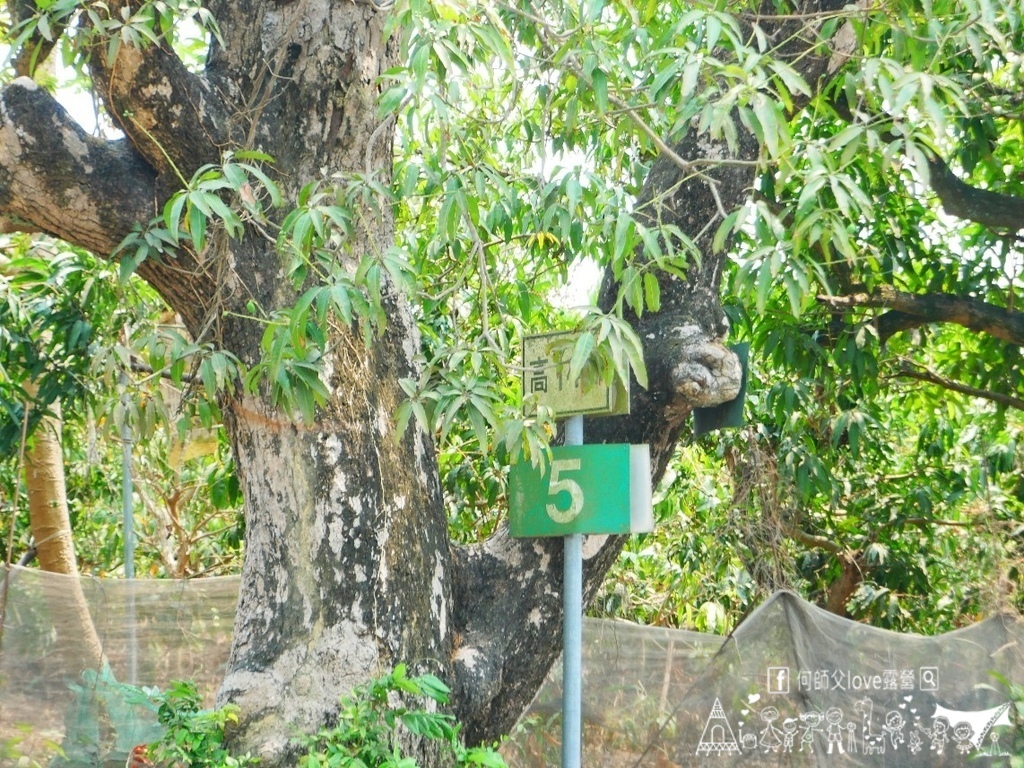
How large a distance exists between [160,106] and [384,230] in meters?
0.72

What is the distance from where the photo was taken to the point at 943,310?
5.38 meters

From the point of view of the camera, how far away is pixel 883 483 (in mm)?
6801

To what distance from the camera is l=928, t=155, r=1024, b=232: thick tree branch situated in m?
5.24

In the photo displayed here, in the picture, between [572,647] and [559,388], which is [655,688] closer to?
[572,647]

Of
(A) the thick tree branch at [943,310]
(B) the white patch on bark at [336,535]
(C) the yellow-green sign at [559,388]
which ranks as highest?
(A) the thick tree branch at [943,310]

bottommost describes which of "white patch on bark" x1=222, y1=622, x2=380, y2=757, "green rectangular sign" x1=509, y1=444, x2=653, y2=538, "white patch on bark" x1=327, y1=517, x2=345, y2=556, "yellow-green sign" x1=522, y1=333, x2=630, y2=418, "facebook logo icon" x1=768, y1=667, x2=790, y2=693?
"facebook logo icon" x1=768, y1=667, x2=790, y2=693

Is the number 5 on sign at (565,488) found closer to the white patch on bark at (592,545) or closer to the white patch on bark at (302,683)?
the white patch on bark at (592,545)

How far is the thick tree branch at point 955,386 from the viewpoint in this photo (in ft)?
18.3

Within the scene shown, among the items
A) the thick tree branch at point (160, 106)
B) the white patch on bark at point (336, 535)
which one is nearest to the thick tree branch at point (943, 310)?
the white patch on bark at point (336, 535)

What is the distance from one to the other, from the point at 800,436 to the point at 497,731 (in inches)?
114

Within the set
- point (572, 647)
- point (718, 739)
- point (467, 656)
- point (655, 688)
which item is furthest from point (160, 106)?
point (718, 739)

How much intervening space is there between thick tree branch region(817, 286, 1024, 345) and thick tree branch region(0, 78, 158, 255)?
3025 millimetres

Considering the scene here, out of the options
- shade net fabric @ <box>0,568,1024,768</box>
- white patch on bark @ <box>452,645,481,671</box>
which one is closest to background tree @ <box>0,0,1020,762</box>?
white patch on bark @ <box>452,645,481,671</box>

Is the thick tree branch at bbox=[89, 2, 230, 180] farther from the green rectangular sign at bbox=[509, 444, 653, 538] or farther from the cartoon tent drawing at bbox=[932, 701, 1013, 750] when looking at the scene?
the cartoon tent drawing at bbox=[932, 701, 1013, 750]
